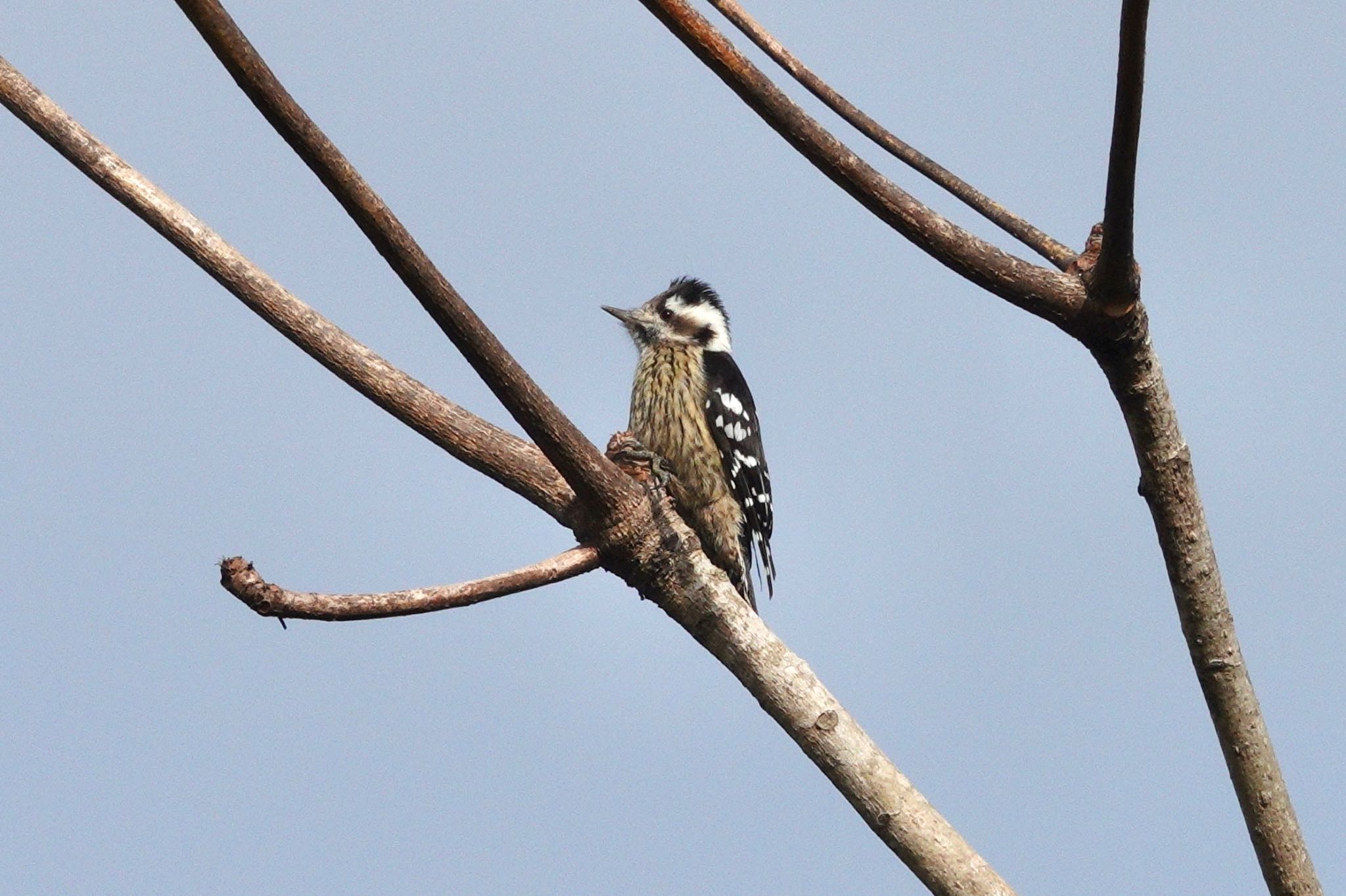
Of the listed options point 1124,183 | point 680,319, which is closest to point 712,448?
point 680,319

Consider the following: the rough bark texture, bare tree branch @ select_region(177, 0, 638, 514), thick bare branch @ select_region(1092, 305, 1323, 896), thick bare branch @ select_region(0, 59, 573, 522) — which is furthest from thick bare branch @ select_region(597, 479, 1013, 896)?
thick bare branch @ select_region(1092, 305, 1323, 896)

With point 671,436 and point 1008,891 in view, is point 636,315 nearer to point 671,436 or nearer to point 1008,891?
point 671,436

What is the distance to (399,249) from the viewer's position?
9.24ft

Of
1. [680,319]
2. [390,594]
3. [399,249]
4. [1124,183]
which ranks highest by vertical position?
[680,319]

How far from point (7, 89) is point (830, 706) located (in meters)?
2.67

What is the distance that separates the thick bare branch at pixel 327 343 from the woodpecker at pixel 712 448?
3.10m

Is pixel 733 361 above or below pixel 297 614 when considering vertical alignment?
above

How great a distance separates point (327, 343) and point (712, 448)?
3.63m

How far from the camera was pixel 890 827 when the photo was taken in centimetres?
315

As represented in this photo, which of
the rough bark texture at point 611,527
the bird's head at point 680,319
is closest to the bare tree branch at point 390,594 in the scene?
the rough bark texture at point 611,527

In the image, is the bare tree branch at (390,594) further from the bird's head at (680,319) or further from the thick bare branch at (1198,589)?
the bird's head at (680,319)

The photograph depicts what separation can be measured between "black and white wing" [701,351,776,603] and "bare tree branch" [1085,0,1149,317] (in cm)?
431

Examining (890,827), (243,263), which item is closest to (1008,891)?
(890,827)

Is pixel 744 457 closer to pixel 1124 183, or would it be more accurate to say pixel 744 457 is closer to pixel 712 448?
pixel 712 448
